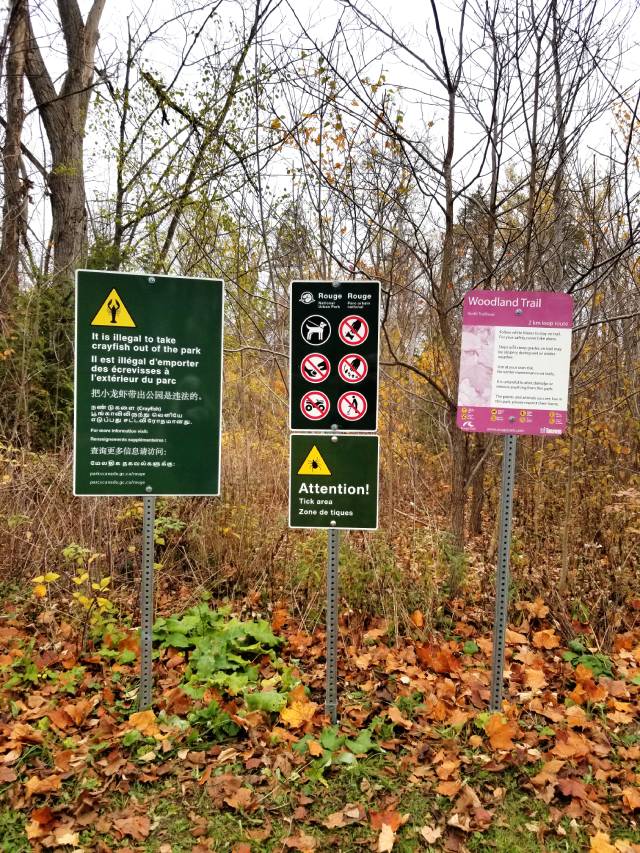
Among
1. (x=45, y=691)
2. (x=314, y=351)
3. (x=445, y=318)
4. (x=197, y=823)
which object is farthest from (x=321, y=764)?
(x=445, y=318)

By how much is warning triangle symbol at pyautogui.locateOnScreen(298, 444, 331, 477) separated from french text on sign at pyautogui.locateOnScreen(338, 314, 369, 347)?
0.62 m

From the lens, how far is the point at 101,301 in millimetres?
3254

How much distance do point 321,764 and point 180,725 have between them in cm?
83

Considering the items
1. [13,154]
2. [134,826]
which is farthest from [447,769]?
[13,154]

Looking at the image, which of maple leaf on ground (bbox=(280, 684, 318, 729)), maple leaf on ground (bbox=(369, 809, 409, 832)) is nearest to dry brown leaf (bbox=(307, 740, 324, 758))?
maple leaf on ground (bbox=(280, 684, 318, 729))

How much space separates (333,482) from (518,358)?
121 centimetres

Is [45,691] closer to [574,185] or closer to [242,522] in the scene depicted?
[242,522]

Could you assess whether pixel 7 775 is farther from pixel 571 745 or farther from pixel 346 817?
pixel 571 745

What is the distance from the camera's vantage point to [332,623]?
3.34 metres

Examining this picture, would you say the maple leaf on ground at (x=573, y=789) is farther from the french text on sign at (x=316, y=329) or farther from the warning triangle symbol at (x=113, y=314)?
the warning triangle symbol at (x=113, y=314)

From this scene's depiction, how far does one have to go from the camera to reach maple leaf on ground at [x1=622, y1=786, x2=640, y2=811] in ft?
9.02

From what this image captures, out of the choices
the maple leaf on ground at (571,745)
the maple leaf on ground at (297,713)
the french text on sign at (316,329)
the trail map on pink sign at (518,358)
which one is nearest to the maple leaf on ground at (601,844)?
the maple leaf on ground at (571,745)

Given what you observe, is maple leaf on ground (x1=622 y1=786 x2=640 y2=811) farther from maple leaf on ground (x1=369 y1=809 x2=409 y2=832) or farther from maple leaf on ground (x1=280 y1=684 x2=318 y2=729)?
maple leaf on ground (x1=280 y1=684 x2=318 y2=729)

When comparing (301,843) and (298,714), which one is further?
(298,714)
